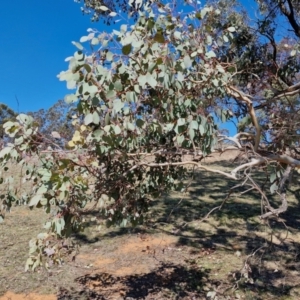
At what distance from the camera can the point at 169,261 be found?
5.62m

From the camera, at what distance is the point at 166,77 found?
1901 mm

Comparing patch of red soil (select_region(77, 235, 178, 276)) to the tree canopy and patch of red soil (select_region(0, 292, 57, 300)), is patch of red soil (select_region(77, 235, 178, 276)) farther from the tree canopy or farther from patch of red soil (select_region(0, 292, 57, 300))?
the tree canopy

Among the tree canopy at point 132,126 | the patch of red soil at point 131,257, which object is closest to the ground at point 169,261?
the patch of red soil at point 131,257

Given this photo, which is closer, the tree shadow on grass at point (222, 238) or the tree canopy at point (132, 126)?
the tree canopy at point (132, 126)

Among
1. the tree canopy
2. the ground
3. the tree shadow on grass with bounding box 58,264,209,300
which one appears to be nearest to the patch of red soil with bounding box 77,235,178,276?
the ground

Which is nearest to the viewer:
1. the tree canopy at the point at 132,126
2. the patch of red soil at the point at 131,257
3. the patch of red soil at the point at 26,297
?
the tree canopy at the point at 132,126

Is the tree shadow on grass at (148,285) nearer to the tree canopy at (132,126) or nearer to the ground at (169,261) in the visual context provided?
the ground at (169,261)

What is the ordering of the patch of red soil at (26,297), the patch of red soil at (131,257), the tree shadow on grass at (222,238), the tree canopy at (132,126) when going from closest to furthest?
1. the tree canopy at (132,126)
2. the patch of red soil at (26,297)
3. the tree shadow on grass at (222,238)
4. the patch of red soil at (131,257)

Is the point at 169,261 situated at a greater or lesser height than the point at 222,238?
lesser

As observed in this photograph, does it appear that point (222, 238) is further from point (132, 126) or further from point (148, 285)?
point (132, 126)

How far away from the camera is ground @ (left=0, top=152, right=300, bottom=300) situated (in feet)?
15.0

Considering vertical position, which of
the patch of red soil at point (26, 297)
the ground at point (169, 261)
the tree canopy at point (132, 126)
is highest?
the tree canopy at point (132, 126)

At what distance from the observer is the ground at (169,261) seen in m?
4.56

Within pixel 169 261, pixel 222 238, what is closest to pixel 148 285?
pixel 169 261
